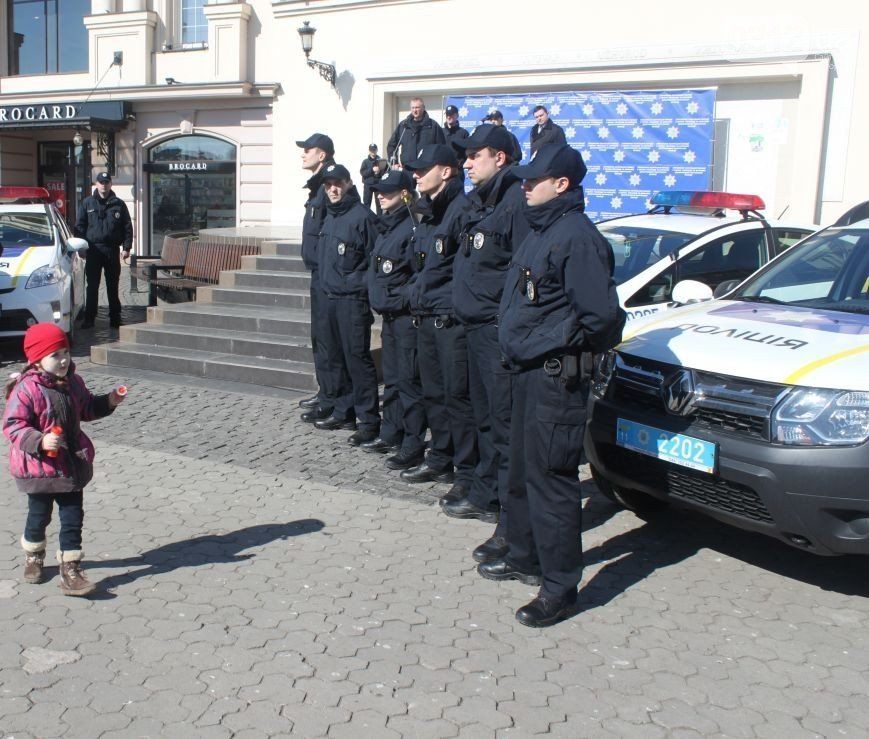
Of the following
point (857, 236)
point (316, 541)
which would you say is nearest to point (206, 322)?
point (316, 541)

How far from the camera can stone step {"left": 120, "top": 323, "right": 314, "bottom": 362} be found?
30.8 ft

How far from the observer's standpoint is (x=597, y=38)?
46.9 feet

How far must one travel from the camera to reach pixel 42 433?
13.7 feet

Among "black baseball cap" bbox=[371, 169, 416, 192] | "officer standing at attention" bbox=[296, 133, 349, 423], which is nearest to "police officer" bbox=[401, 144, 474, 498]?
"black baseball cap" bbox=[371, 169, 416, 192]

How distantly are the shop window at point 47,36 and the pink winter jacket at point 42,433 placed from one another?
19.9m

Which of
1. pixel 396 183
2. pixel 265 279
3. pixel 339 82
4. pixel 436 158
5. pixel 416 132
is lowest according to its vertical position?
pixel 265 279

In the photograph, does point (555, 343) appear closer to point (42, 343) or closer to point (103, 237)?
point (42, 343)

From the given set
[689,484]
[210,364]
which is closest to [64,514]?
[689,484]

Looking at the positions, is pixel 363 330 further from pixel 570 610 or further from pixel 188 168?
pixel 188 168

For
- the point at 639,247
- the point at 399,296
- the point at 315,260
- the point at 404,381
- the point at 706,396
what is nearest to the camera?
the point at 706,396

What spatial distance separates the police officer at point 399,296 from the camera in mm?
6316

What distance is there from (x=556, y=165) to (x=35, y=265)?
7610mm

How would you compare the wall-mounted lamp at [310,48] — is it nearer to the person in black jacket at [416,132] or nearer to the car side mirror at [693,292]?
the person in black jacket at [416,132]

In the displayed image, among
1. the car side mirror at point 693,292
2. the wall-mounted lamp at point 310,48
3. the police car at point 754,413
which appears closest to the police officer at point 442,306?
the police car at point 754,413
